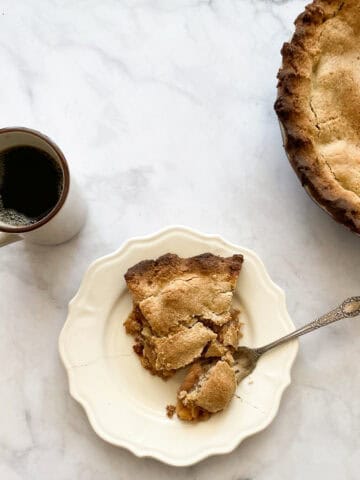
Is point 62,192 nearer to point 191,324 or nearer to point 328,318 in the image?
point 191,324

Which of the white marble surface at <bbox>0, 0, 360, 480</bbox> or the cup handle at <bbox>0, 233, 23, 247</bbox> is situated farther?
the white marble surface at <bbox>0, 0, 360, 480</bbox>

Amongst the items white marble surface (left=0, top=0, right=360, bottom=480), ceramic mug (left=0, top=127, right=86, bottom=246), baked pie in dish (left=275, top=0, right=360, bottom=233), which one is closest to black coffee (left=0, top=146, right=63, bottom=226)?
ceramic mug (left=0, top=127, right=86, bottom=246)

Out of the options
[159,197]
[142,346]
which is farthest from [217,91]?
[142,346]

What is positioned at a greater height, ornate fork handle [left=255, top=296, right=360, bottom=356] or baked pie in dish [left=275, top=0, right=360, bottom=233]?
baked pie in dish [left=275, top=0, right=360, bottom=233]

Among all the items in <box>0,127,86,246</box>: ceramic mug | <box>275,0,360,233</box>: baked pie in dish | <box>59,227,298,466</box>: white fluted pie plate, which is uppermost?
<box>275,0,360,233</box>: baked pie in dish

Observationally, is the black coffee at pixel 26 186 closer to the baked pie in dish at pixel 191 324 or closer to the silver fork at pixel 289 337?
the baked pie in dish at pixel 191 324

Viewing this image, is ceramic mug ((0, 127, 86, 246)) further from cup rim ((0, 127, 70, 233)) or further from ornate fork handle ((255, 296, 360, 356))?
ornate fork handle ((255, 296, 360, 356))

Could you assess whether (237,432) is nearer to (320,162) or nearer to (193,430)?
(193,430)
